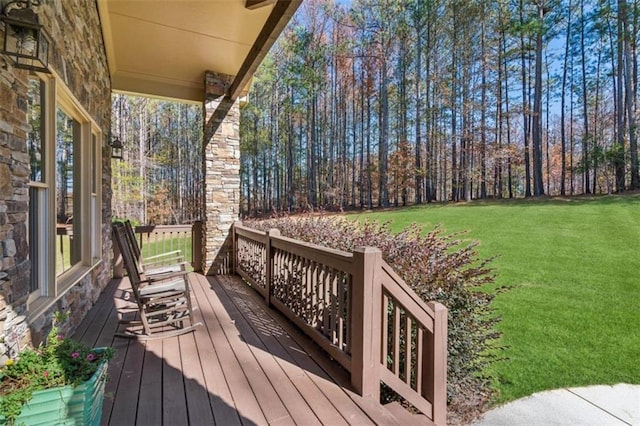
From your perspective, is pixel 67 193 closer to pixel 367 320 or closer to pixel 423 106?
pixel 367 320

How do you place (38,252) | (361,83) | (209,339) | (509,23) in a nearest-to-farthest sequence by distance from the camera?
(38,252) < (209,339) < (509,23) < (361,83)

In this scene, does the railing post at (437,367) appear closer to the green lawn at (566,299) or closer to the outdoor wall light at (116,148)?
the green lawn at (566,299)

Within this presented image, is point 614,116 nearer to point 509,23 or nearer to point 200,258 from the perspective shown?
point 509,23

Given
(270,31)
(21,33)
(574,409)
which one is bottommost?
(574,409)

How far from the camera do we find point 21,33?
176cm

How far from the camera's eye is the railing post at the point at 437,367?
216 cm

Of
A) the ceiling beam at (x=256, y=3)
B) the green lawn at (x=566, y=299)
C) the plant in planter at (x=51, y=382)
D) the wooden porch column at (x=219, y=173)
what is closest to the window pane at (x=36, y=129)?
the plant in planter at (x=51, y=382)

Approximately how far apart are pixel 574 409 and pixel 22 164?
434cm

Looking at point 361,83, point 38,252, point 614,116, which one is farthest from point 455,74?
point 38,252

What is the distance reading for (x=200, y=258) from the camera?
5973 mm

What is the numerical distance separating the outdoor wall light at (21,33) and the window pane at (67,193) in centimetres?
118

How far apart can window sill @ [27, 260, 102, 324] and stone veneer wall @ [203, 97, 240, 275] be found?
2029 millimetres

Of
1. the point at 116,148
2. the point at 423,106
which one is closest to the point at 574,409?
the point at 116,148

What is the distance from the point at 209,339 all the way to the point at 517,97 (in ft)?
64.6
